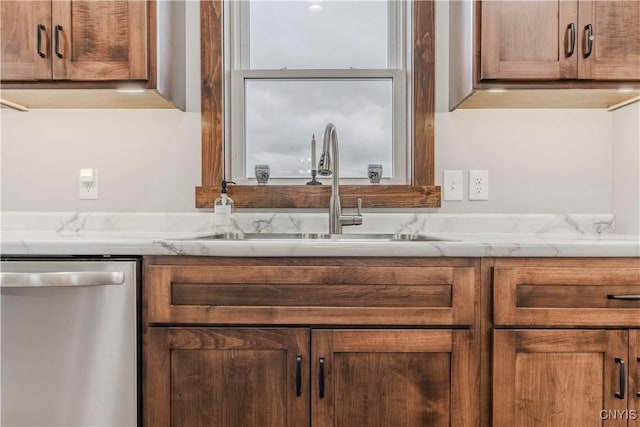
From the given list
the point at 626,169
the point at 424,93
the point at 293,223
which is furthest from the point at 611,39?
the point at 293,223

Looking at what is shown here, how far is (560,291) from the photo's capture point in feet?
3.90

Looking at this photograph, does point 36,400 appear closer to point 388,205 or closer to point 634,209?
point 388,205

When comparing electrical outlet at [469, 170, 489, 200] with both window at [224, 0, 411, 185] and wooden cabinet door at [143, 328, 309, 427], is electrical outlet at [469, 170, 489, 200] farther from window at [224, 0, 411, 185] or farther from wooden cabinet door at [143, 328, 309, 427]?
wooden cabinet door at [143, 328, 309, 427]

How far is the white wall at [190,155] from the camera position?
70.6 inches

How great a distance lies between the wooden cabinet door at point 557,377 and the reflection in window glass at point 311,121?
0.96 meters

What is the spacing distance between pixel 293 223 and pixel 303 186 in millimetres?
157

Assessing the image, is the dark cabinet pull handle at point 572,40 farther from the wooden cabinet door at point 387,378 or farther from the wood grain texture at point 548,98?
the wooden cabinet door at point 387,378

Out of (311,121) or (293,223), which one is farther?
(311,121)

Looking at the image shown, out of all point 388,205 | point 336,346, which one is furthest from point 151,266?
point 388,205

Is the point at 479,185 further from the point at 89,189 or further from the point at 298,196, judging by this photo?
the point at 89,189

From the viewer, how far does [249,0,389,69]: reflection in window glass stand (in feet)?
6.29

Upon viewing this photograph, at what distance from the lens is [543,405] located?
1174 millimetres

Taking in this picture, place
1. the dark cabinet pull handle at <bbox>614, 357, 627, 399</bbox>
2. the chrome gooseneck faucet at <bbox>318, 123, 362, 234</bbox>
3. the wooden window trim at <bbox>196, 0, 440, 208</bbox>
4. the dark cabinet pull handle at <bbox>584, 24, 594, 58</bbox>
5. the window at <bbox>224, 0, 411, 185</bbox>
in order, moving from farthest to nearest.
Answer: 1. the window at <bbox>224, 0, 411, 185</bbox>
2. the wooden window trim at <bbox>196, 0, 440, 208</bbox>
3. the chrome gooseneck faucet at <bbox>318, 123, 362, 234</bbox>
4. the dark cabinet pull handle at <bbox>584, 24, 594, 58</bbox>
5. the dark cabinet pull handle at <bbox>614, 357, 627, 399</bbox>

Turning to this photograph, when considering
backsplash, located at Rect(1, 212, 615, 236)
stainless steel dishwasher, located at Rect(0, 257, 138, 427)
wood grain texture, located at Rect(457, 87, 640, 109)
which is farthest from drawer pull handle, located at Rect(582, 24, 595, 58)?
stainless steel dishwasher, located at Rect(0, 257, 138, 427)
